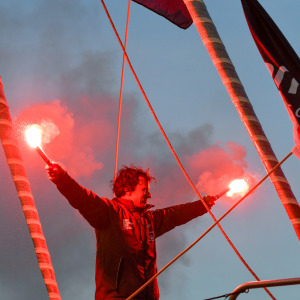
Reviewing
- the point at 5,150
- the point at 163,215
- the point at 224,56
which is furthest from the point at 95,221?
the point at 5,150

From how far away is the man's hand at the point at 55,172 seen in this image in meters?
6.33

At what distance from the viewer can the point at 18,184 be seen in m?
9.95

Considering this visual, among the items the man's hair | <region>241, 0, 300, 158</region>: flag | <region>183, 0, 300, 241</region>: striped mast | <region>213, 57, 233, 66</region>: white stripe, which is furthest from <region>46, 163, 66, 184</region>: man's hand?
<region>213, 57, 233, 66</region>: white stripe

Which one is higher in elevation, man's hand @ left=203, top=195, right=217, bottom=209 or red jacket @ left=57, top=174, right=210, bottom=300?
man's hand @ left=203, top=195, right=217, bottom=209

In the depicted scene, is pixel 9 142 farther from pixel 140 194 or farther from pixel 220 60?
pixel 220 60

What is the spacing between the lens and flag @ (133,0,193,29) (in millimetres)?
12055

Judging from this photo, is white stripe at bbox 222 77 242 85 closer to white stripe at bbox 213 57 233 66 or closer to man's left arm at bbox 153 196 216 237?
white stripe at bbox 213 57 233 66

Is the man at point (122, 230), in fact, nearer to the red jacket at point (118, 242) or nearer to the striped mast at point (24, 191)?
the red jacket at point (118, 242)

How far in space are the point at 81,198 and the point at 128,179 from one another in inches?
36.9

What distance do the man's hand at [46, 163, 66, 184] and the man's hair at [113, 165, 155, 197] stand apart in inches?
46.6

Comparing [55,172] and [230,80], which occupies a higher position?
[230,80]

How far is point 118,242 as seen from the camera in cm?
673

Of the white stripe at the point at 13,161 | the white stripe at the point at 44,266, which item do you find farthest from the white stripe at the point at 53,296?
the white stripe at the point at 13,161

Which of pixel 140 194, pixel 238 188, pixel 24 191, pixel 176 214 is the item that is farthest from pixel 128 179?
pixel 24 191
